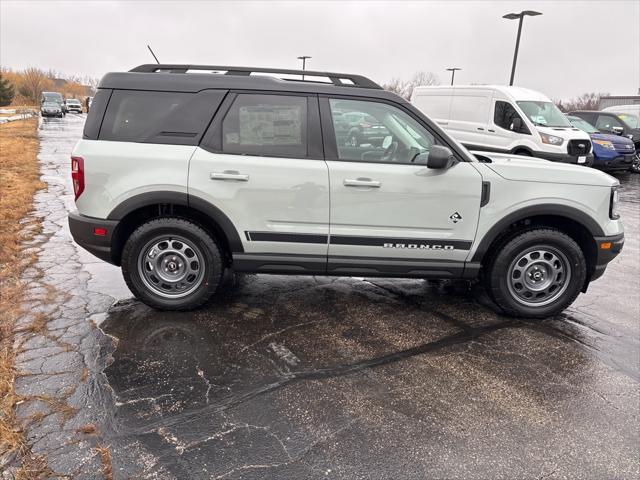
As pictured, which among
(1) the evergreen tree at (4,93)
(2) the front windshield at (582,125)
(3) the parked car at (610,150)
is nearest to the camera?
(3) the parked car at (610,150)

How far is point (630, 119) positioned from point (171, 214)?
63.3 ft

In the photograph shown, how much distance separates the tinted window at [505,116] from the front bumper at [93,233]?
35.9 feet

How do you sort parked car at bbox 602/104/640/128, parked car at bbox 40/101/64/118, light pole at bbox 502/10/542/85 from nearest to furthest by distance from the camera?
parked car at bbox 602/104/640/128 < light pole at bbox 502/10/542/85 < parked car at bbox 40/101/64/118

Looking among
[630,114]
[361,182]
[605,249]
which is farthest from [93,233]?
[630,114]

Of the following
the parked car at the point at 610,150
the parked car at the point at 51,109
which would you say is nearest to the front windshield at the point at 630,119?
the parked car at the point at 610,150

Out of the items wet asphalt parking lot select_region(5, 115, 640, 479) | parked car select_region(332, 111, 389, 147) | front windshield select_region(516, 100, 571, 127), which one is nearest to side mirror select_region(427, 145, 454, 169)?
parked car select_region(332, 111, 389, 147)

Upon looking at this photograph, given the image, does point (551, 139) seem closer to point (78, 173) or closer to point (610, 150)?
point (610, 150)

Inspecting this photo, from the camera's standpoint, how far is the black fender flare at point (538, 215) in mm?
4102

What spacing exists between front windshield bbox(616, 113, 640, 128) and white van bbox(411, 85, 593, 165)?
21.1 feet

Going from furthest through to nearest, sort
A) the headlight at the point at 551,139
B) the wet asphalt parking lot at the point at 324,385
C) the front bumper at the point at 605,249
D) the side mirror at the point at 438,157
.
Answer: the headlight at the point at 551,139 < the front bumper at the point at 605,249 < the side mirror at the point at 438,157 < the wet asphalt parking lot at the point at 324,385

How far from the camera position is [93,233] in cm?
402

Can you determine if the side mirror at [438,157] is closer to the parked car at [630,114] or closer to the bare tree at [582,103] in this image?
the parked car at [630,114]

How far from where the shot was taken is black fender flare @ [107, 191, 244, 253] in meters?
3.93

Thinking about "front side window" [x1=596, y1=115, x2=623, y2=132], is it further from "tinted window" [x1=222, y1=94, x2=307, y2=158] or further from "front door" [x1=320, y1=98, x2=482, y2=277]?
"tinted window" [x1=222, y1=94, x2=307, y2=158]
